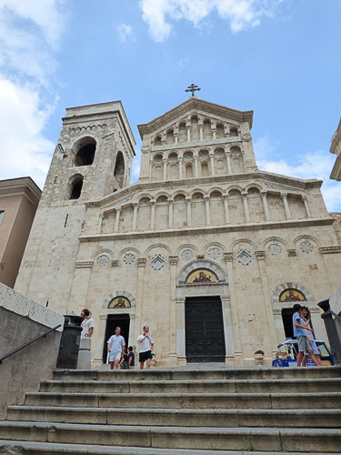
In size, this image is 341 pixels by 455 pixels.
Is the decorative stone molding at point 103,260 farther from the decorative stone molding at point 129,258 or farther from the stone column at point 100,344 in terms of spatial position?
the stone column at point 100,344

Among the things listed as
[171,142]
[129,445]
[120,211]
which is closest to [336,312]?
[129,445]

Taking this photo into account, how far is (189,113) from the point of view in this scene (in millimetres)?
21969

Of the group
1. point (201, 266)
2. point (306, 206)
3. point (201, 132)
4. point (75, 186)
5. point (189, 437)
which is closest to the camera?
point (189, 437)

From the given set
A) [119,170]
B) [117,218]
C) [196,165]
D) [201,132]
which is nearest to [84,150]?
[119,170]

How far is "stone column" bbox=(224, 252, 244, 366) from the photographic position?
42.7ft

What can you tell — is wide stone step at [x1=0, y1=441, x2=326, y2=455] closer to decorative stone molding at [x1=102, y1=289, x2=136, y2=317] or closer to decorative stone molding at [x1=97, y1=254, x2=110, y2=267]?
decorative stone molding at [x1=102, y1=289, x2=136, y2=317]

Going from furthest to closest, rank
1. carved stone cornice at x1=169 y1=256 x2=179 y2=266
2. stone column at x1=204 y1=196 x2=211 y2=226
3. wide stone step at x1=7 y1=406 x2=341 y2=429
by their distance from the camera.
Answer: stone column at x1=204 y1=196 x2=211 y2=226, carved stone cornice at x1=169 y1=256 x2=179 y2=266, wide stone step at x1=7 y1=406 x2=341 y2=429

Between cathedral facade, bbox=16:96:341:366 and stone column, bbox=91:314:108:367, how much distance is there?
0.06m

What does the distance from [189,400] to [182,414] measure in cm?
56

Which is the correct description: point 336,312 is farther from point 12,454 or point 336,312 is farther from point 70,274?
point 70,274

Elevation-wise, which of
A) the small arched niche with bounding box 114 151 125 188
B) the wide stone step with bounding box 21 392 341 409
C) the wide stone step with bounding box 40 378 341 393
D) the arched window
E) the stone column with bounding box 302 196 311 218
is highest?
the small arched niche with bounding box 114 151 125 188

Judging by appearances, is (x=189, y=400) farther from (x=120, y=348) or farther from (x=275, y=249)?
(x=275, y=249)

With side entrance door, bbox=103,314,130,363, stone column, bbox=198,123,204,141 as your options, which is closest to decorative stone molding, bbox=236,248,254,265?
side entrance door, bbox=103,314,130,363

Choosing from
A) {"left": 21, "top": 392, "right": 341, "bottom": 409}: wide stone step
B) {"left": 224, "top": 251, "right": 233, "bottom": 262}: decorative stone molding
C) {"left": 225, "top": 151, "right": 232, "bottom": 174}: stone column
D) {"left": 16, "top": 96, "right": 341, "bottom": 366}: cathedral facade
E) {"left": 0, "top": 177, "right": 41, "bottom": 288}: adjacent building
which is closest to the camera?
{"left": 21, "top": 392, "right": 341, "bottom": 409}: wide stone step
